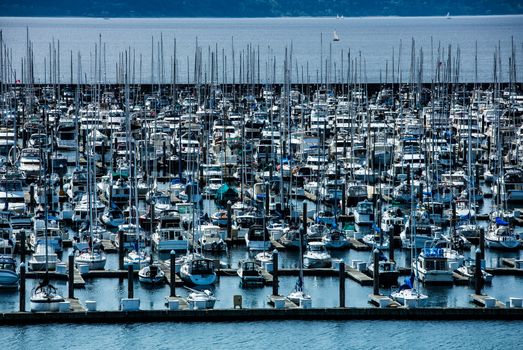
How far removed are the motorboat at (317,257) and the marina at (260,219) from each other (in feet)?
0.23

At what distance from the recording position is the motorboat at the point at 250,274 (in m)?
50.1

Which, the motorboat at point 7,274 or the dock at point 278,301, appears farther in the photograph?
the motorboat at point 7,274

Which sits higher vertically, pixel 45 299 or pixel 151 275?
pixel 151 275

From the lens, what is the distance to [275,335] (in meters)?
45.3

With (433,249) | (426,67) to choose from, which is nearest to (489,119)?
(433,249)

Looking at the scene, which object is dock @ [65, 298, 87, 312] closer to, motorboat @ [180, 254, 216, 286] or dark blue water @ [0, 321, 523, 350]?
dark blue water @ [0, 321, 523, 350]

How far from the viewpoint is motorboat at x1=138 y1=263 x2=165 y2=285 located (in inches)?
1973

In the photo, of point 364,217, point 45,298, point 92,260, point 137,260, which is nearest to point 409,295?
point 137,260

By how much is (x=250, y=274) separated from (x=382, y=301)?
215 inches

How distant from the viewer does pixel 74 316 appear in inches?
1779

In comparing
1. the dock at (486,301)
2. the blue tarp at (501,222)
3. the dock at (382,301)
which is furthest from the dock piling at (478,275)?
the blue tarp at (501,222)

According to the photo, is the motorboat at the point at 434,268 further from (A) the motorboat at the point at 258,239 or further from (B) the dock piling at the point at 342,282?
(A) the motorboat at the point at 258,239

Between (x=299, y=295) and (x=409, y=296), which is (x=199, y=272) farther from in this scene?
(x=409, y=296)

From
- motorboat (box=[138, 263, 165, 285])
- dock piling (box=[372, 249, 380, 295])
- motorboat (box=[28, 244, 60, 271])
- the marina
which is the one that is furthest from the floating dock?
motorboat (box=[28, 244, 60, 271])
